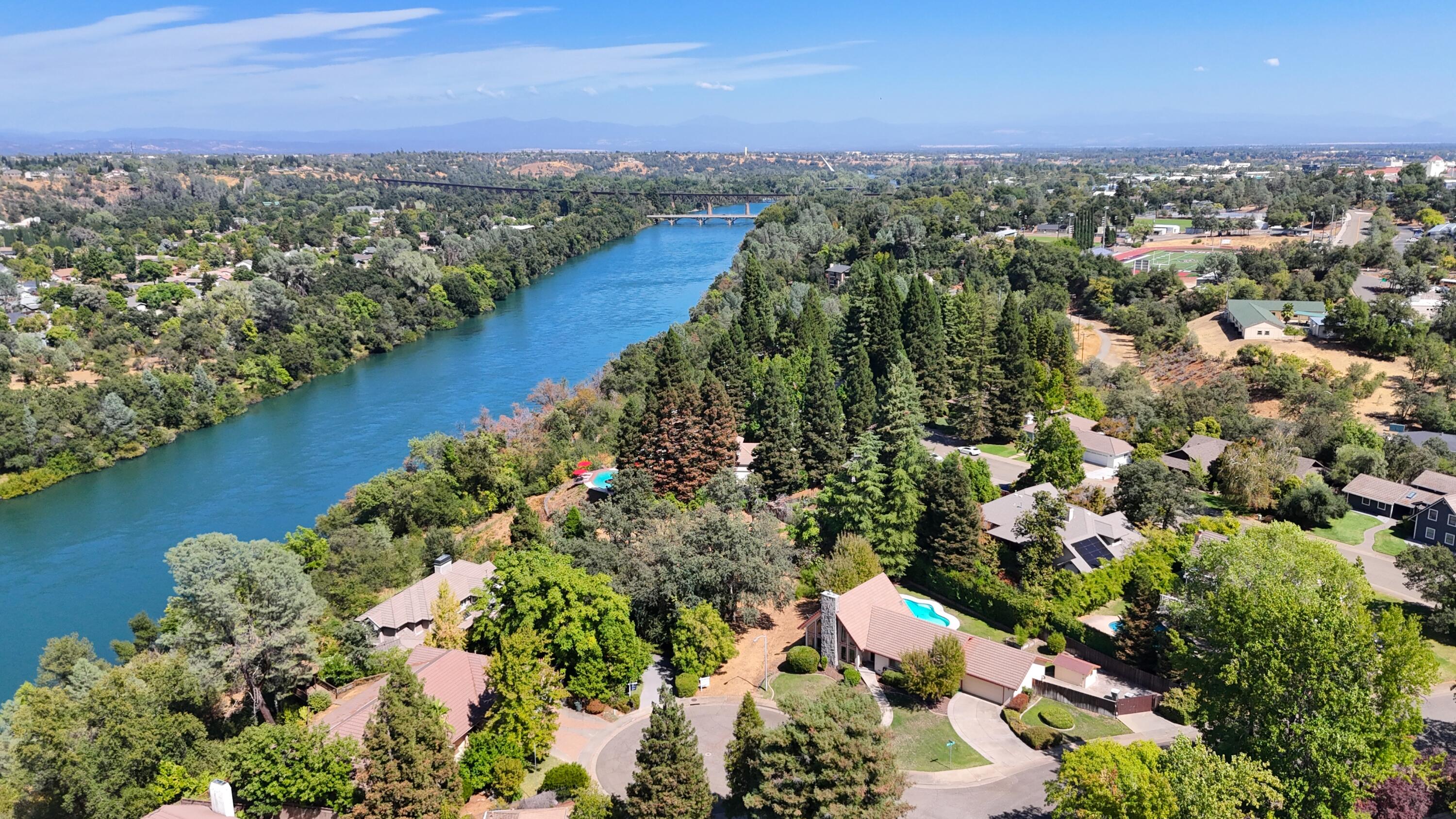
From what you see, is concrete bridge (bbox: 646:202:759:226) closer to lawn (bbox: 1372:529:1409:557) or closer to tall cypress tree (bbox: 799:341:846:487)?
tall cypress tree (bbox: 799:341:846:487)

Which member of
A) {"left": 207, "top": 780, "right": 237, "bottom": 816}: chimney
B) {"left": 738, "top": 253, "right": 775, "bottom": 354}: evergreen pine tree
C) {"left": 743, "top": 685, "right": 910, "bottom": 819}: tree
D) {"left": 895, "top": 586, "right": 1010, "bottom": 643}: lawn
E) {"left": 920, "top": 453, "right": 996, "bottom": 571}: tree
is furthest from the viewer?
{"left": 738, "top": 253, "right": 775, "bottom": 354}: evergreen pine tree

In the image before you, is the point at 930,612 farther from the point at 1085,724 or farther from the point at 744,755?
the point at 744,755

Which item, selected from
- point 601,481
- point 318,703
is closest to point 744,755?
point 318,703

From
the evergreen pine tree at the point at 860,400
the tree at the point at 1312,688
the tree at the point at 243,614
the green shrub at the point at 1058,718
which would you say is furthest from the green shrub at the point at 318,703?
the evergreen pine tree at the point at 860,400

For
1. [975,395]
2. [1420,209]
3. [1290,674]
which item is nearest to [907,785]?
[1290,674]

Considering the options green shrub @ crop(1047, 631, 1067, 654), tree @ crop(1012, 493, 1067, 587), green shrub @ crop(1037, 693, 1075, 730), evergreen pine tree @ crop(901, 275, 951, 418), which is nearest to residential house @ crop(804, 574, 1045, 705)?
green shrub @ crop(1037, 693, 1075, 730)

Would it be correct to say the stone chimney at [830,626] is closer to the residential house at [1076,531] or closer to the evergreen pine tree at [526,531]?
the residential house at [1076,531]
